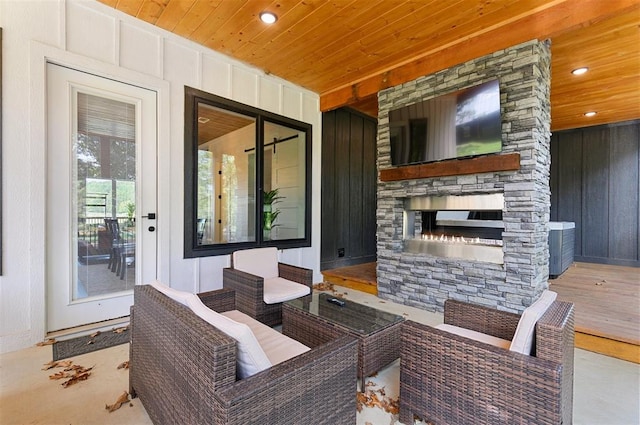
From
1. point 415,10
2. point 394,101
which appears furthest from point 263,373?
point 394,101

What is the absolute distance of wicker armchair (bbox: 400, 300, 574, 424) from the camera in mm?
1215

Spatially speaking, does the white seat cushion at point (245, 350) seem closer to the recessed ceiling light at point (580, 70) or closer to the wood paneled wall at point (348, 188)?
the wood paneled wall at point (348, 188)

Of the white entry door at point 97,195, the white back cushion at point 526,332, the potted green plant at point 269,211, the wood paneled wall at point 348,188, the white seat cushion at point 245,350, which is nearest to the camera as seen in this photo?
the white seat cushion at point 245,350

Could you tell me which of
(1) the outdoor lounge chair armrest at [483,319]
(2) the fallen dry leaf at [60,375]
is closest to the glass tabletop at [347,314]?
(1) the outdoor lounge chair armrest at [483,319]

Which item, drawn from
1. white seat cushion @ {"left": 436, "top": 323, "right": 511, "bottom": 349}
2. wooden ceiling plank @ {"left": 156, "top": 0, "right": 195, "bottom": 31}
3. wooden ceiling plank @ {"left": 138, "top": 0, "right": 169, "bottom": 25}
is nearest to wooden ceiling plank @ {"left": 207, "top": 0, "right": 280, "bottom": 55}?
wooden ceiling plank @ {"left": 156, "top": 0, "right": 195, "bottom": 31}

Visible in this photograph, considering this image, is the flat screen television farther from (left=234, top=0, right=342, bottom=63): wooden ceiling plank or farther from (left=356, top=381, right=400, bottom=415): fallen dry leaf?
(left=356, top=381, right=400, bottom=415): fallen dry leaf

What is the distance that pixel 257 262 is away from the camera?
10.7 ft

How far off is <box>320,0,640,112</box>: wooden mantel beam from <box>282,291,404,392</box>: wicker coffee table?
2.92 metres

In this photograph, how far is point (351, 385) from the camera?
137cm

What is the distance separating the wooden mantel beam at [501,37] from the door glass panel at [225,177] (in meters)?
1.80

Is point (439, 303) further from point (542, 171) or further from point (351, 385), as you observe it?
point (351, 385)

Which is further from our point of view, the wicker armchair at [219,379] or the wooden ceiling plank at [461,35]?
the wooden ceiling plank at [461,35]

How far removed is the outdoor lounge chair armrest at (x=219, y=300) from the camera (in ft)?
7.40

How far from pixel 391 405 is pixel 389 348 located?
0.36 meters
